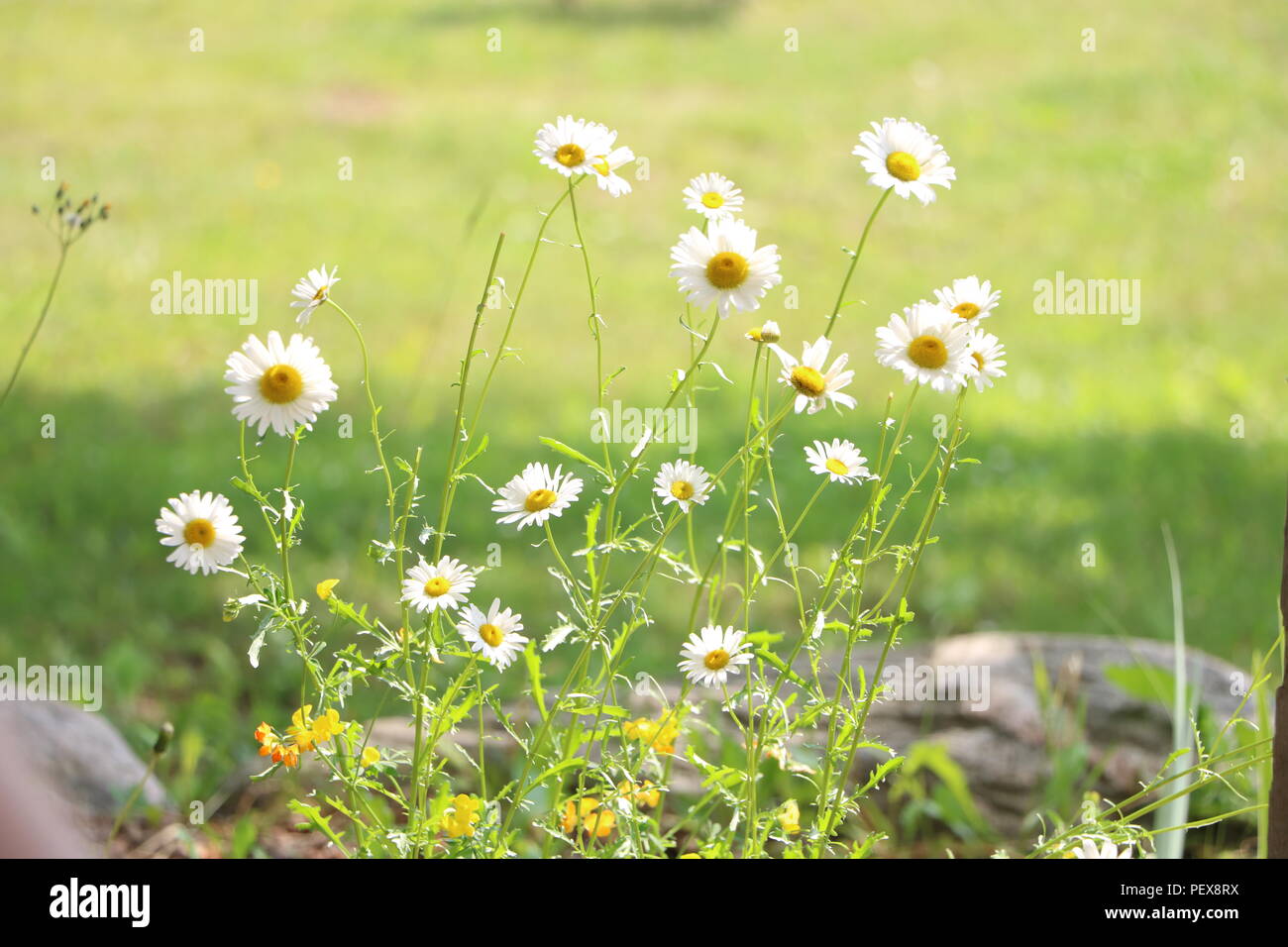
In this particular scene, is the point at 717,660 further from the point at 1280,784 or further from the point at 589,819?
the point at 1280,784

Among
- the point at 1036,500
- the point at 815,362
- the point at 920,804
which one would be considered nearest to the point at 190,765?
the point at 920,804

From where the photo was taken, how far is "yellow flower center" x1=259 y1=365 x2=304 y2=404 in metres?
1.39

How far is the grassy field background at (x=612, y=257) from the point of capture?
13.8ft

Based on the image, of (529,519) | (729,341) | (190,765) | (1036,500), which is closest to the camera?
(529,519)

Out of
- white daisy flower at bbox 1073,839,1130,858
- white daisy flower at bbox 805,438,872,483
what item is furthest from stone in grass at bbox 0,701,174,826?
white daisy flower at bbox 1073,839,1130,858

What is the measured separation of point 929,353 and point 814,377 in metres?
0.13

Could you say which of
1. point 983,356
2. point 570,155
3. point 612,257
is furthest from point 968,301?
point 612,257

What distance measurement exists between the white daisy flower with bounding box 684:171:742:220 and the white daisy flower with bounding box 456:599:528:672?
0.52m

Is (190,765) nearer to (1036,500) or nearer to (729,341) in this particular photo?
(1036,500)

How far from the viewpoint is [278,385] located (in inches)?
54.6

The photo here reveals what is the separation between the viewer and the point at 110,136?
8.95 meters
